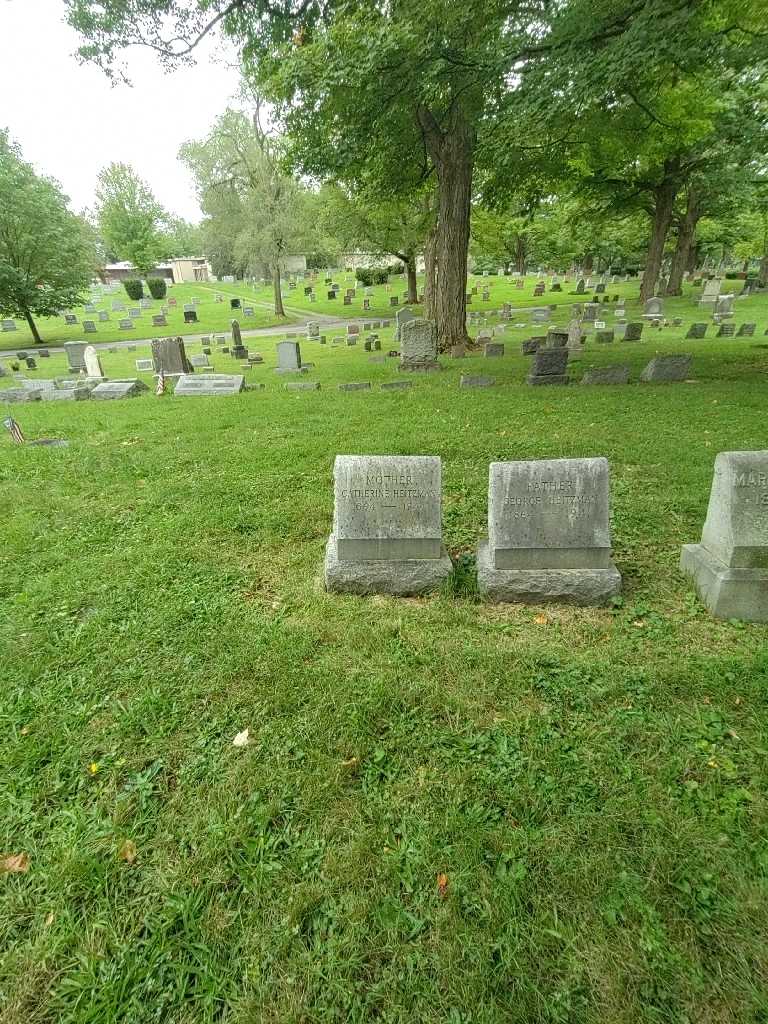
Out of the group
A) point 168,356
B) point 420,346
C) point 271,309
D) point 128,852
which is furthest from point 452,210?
point 271,309

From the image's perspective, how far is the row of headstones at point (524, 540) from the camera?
360 centimetres

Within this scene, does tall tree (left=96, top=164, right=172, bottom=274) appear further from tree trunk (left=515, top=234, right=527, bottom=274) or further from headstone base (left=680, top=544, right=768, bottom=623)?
headstone base (left=680, top=544, right=768, bottom=623)

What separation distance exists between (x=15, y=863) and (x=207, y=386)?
12050 mm

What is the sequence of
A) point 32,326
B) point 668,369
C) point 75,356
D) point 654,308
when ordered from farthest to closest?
point 32,326, point 654,308, point 75,356, point 668,369

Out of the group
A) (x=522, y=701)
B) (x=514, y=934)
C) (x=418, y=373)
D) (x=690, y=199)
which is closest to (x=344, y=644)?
(x=522, y=701)

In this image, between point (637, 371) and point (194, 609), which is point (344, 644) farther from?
point (637, 371)

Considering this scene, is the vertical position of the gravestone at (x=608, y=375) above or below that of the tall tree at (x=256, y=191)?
below

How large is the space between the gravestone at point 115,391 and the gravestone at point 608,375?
1134 centimetres

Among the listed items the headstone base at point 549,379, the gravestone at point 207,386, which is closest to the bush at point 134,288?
the gravestone at point 207,386

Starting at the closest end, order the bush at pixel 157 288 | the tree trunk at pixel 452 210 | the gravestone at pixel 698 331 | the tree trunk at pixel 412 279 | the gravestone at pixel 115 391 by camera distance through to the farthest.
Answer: the tree trunk at pixel 452 210 → the gravestone at pixel 115 391 → the gravestone at pixel 698 331 → the tree trunk at pixel 412 279 → the bush at pixel 157 288

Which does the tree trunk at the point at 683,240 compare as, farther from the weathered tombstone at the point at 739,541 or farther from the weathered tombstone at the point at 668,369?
the weathered tombstone at the point at 739,541

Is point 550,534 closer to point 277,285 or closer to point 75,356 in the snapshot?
point 75,356

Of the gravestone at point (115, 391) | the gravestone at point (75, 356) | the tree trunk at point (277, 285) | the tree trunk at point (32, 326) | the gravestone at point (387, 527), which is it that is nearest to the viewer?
the gravestone at point (387, 527)

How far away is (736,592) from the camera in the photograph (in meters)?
3.59
